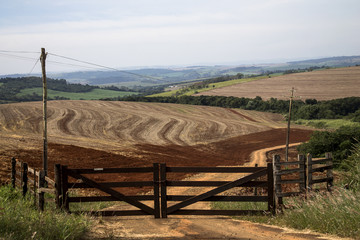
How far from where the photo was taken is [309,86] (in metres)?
108

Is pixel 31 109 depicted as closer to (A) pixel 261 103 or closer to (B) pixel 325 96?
(A) pixel 261 103

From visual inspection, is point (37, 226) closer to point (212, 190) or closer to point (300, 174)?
point (212, 190)

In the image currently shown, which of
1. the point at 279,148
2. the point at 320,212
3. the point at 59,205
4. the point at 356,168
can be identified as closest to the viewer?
the point at 320,212

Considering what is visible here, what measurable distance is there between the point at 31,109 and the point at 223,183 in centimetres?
5701

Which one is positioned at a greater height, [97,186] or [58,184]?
[58,184]

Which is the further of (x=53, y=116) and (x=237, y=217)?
(x=53, y=116)

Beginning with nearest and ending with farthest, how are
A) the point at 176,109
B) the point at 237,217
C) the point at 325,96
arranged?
the point at 237,217 → the point at 176,109 → the point at 325,96

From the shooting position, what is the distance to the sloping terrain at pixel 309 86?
95.9 m

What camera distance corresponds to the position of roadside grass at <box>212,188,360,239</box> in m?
7.86

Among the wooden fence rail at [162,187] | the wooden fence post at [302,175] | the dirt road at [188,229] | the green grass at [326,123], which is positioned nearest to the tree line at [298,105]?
the green grass at [326,123]

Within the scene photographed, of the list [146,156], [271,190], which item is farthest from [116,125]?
[271,190]

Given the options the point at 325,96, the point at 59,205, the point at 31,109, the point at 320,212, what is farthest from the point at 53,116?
the point at 325,96

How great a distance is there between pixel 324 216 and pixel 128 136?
134ft

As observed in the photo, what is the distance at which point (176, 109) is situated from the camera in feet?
258
